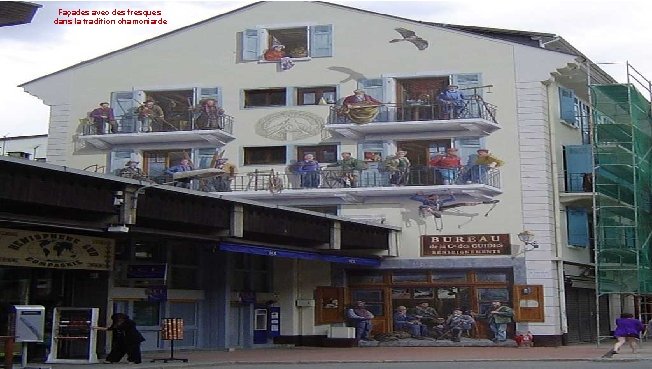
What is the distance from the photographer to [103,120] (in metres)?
38.2

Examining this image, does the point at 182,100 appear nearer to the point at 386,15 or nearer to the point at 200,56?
the point at 200,56

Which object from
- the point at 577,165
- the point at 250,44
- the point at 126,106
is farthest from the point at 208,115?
the point at 577,165

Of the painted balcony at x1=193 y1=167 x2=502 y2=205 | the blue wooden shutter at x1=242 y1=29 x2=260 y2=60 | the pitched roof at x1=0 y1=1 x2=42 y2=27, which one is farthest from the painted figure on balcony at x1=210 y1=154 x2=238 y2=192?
the pitched roof at x1=0 y1=1 x2=42 y2=27

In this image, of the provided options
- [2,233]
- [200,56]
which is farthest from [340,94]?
[2,233]

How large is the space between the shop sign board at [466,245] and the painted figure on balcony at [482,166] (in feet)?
6.91

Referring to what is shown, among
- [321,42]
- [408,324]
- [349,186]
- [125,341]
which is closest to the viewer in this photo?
[125,341]

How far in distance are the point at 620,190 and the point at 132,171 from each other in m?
19.4

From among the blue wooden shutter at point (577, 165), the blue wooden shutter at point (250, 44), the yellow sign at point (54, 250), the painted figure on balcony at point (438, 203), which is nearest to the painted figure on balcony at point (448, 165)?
the painted figure on balcony at point (438, 203)

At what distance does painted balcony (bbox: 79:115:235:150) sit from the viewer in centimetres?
3675

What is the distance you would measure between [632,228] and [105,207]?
2153 cm

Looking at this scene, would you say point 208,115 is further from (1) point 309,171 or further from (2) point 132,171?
(1) point 309,171

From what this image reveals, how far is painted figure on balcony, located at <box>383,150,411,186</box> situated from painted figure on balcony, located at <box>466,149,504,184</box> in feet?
7.70

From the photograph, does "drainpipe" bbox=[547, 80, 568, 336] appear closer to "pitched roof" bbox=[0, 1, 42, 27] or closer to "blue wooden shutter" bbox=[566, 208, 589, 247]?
"blue wooden shutter" bbox=[566, 208, 589, 247]

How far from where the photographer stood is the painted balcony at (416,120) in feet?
112
